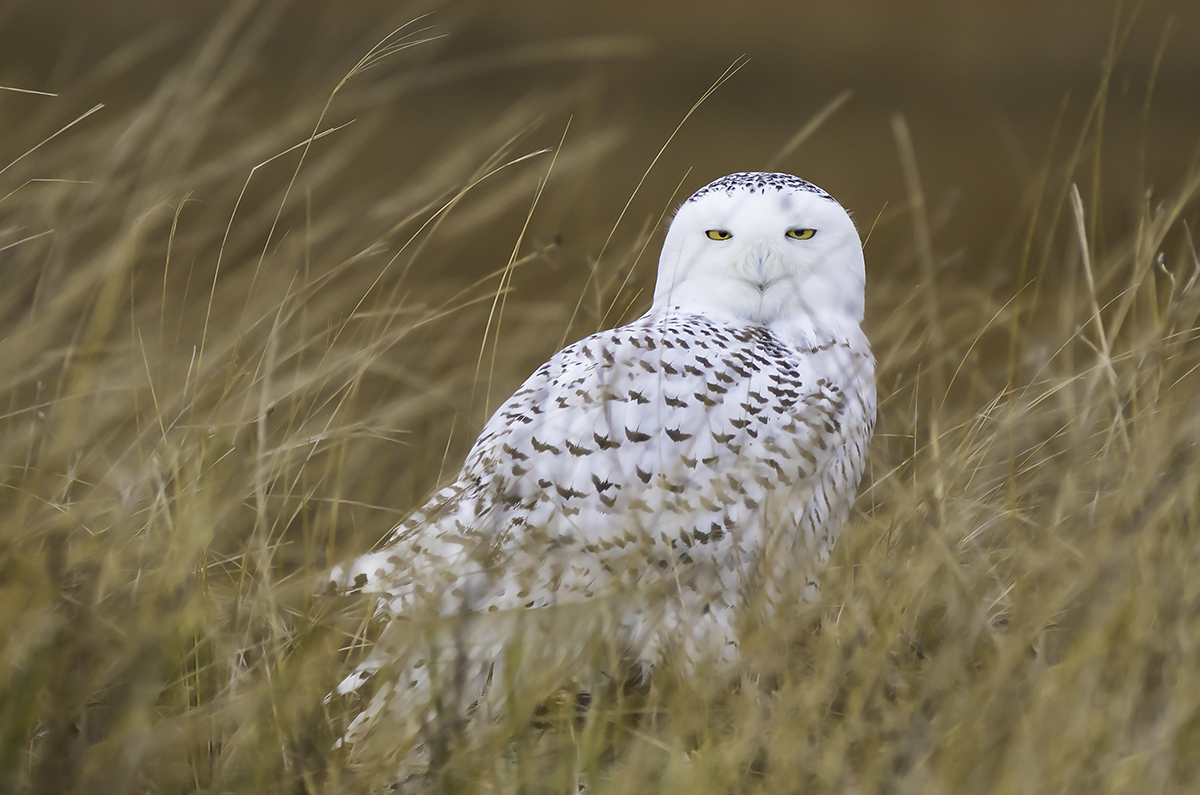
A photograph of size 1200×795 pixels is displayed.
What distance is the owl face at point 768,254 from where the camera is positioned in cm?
170

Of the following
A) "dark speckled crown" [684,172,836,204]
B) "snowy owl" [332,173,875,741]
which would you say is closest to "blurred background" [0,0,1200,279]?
"dark speckled crown" [684,172,836,204]

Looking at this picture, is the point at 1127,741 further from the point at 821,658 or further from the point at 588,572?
the point at 588,572

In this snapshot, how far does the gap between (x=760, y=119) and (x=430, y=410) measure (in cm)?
572

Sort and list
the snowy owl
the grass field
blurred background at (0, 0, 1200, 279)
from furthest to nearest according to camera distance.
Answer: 1. blurred background at (0, 0, 1200, 279)
2. the snowy owl
3. the grass field

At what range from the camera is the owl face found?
1696 millimetres

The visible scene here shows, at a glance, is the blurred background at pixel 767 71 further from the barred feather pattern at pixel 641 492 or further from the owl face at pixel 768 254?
the barred feather pattern at pixel 641 492

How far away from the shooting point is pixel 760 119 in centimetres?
663

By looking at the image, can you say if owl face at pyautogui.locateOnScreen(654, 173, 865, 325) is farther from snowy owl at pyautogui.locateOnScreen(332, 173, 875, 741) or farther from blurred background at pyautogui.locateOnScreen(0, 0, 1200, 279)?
blurred background at pyautogui.locateOnScreen(0, 0, 1200, 279)

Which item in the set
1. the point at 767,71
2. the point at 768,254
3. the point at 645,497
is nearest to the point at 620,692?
the point at 645,497

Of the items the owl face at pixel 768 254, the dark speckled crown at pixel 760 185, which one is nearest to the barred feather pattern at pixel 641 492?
the owl face at pixel 768 254

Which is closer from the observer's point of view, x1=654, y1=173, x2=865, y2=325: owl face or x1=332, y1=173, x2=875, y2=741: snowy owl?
x1=332, y1=173, x2=875, y2=741: snowy owl

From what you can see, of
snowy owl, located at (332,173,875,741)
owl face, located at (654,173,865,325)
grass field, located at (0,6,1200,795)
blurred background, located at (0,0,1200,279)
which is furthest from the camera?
blurred background, located at (0,0,1200,279)

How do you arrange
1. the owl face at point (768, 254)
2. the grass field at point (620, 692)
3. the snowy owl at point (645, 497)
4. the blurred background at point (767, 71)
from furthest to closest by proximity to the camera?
the blurred background at point (767, 71)
the owl face at point (768, 254)
the snowy owl at point (645, 497)
the grass field at point (620, 692)

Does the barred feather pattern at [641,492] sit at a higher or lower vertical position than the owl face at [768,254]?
lower
